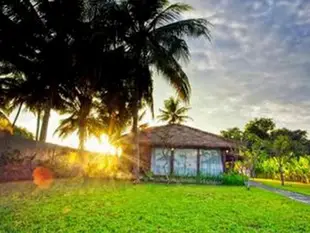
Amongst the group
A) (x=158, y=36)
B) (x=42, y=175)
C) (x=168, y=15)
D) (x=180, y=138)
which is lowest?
(x=42, y=175)

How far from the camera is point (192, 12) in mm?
18922

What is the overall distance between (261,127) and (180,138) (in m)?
38.1

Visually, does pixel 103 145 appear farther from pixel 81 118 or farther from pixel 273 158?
pixel 273 158

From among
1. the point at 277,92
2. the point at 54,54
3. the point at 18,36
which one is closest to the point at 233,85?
the point at 277,92

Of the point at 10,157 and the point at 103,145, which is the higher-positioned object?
the point at 103,145

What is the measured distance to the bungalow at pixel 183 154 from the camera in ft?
75.8

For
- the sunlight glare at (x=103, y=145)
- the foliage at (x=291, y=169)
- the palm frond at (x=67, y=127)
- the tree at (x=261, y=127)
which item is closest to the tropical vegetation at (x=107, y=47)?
the sunlight glare at (x=103, y=145)

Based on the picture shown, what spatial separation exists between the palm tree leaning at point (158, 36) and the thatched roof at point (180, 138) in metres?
4.97

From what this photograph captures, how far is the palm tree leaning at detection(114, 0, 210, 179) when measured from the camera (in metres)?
17.5

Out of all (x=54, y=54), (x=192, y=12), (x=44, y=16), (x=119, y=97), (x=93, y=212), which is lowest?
(x=93, y=212)

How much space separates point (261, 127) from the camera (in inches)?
2277

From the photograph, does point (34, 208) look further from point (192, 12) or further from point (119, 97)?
point (192, 12)

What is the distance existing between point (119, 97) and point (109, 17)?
14.8 ft

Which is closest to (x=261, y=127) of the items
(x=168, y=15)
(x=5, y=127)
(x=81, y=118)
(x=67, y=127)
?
(x=67, y=127)
